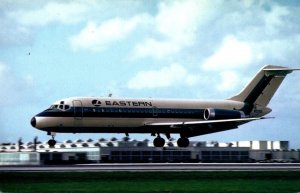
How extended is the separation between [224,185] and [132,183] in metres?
5.64

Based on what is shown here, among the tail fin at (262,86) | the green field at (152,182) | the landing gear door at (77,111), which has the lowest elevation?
the green field at (152,182)

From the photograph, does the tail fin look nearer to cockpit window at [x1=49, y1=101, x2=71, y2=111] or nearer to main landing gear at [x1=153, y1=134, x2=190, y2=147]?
main landing gear at [x1=153, y1=134, x2=190, y2=147]

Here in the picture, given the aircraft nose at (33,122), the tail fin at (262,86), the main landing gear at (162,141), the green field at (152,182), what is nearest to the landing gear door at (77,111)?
the aircraft nose at (33,122)

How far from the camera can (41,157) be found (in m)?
94.7

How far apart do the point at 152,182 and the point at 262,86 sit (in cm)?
4904

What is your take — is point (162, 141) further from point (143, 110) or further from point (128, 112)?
point (128, 112)

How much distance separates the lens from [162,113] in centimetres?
8444

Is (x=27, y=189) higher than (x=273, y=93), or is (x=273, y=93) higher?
(x=273, y=93)

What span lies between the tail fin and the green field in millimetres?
35619

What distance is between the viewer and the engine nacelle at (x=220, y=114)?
286ft

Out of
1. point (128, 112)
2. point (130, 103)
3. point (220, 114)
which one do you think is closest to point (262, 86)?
point (220, 114)

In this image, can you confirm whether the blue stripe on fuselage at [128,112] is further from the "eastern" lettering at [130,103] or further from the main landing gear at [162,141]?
the main landing gear at [162,141]

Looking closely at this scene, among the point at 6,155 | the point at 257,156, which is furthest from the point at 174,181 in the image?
the point at 257,156

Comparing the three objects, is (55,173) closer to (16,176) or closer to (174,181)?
(16,176)
